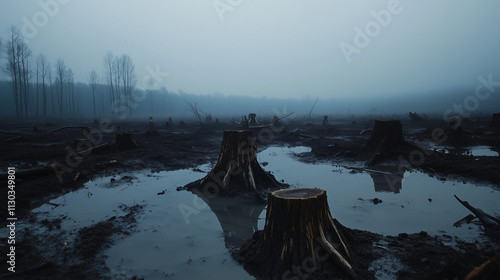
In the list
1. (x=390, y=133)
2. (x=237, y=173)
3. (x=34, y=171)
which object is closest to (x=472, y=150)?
(x=390, y=133)

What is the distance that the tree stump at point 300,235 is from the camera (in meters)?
3.53

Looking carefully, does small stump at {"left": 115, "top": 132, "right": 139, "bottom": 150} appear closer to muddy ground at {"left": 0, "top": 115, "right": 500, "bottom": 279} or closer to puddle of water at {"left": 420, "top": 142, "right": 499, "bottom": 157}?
muddy ground at {"left": 0, "top": 115, "right": 500, "bottom": 279}

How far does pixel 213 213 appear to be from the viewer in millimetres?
6172

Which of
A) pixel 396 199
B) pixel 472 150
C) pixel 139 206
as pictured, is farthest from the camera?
pixel 472 150

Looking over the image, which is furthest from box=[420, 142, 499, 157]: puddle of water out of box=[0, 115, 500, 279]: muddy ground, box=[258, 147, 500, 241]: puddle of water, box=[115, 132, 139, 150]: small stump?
box=[115, 132, 139, 150]: small stump

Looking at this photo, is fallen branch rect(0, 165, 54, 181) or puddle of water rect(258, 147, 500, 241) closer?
puddle of water rect(258, 147, 500, 241)

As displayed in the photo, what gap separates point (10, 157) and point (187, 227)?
1054cm

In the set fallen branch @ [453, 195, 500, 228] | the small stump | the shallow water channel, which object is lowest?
the shallow water channel

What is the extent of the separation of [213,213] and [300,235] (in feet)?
9.75

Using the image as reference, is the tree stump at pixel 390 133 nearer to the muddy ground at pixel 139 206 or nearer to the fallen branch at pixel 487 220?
the muddy ground at pixel 139 206

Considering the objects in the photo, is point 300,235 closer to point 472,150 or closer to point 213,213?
point 213,213

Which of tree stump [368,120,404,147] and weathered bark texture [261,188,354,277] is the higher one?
tree stump [368,120,404,147]

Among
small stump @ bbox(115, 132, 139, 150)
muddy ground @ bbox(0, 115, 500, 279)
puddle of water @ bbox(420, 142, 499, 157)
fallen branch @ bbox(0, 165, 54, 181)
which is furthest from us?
small stump @ bbox(115, 132, 139, 150)

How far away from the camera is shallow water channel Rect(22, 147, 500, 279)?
408cm
